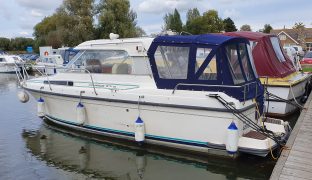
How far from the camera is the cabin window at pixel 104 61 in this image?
8.80 metres

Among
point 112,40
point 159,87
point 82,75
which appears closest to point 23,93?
point 82,75

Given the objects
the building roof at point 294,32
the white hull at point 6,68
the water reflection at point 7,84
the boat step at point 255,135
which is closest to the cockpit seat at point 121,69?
the boat step at point 255,135

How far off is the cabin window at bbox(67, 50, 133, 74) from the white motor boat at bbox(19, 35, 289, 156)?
3 centimetres

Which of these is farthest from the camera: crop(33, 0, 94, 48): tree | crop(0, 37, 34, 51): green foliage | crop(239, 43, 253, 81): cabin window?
crop(0, 37, 34, 51): green foliage

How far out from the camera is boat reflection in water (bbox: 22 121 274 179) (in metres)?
6.73

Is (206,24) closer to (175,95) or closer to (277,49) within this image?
(277,49)

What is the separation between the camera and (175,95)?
724 cm

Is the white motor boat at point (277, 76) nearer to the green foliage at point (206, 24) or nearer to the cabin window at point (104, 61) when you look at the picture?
the cabin window at point (104, 61)

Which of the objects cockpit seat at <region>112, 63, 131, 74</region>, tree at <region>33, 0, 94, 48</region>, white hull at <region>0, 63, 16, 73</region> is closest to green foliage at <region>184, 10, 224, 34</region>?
tree at <region>33, 0, 94, 48</region>

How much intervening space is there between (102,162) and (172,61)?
2712 mm

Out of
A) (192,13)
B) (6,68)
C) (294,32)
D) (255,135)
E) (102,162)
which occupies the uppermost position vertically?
(192,13)

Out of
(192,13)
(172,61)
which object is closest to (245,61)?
(172,61)

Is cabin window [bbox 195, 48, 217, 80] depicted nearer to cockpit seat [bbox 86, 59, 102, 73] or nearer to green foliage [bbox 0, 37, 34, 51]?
cockpit seat [bbox 86, 59, 102, 73]

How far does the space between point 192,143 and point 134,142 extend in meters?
1.67
